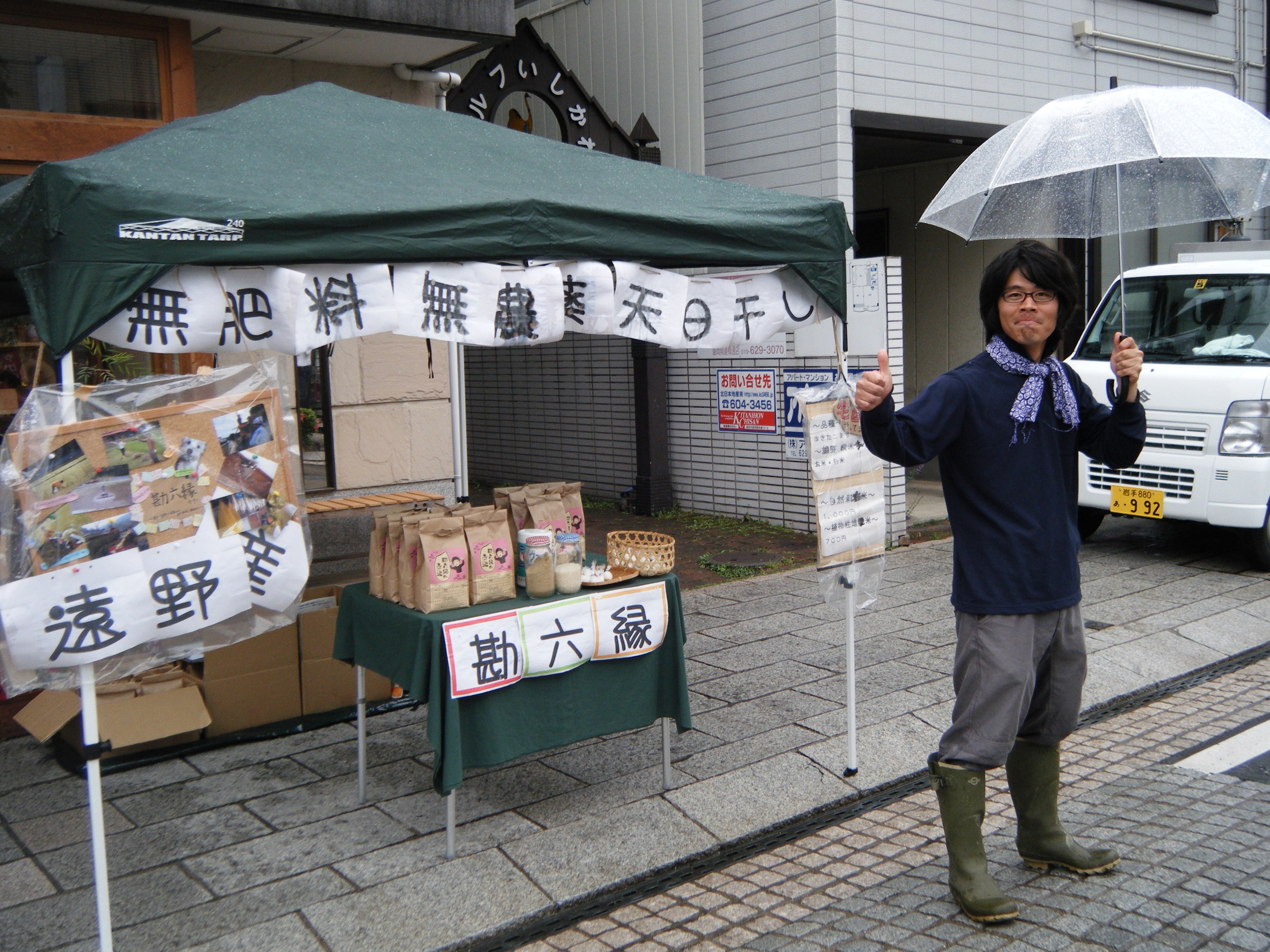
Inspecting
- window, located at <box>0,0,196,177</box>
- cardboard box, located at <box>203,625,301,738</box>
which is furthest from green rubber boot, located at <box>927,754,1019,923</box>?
window, located at <box>0,0,196,177</box>

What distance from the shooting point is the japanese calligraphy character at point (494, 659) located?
381 cm

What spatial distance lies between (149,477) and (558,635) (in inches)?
60.1

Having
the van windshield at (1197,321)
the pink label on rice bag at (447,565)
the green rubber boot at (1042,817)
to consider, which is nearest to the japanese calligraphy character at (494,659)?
the pink label on rice bag at (447,565)

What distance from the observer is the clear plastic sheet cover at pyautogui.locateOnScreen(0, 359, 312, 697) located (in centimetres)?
305

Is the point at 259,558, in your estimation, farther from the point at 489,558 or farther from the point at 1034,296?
the point at 1034,296

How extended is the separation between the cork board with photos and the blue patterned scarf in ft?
7.67

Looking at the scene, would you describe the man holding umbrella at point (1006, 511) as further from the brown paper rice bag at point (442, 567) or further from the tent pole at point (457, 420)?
the tent pole at point (457, 420)

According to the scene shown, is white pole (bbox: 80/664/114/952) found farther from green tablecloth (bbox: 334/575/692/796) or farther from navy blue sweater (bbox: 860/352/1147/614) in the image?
navy blue sweater (bbox: 860/352/1147/614)

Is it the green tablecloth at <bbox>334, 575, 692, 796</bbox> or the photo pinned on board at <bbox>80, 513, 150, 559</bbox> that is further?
the green tablecloth at <bbox>334, 575, 692, 796</bbox>

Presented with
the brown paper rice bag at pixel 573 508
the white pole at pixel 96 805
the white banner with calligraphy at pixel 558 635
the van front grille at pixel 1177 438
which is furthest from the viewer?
the van front grille at pixel 1177 438

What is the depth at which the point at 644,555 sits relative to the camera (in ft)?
14.3

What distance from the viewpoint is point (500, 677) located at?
386 centimetres

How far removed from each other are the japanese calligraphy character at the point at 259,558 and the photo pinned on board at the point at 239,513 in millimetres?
27

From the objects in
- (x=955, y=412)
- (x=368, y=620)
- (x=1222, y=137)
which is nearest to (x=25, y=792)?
(x=368, y=620)
